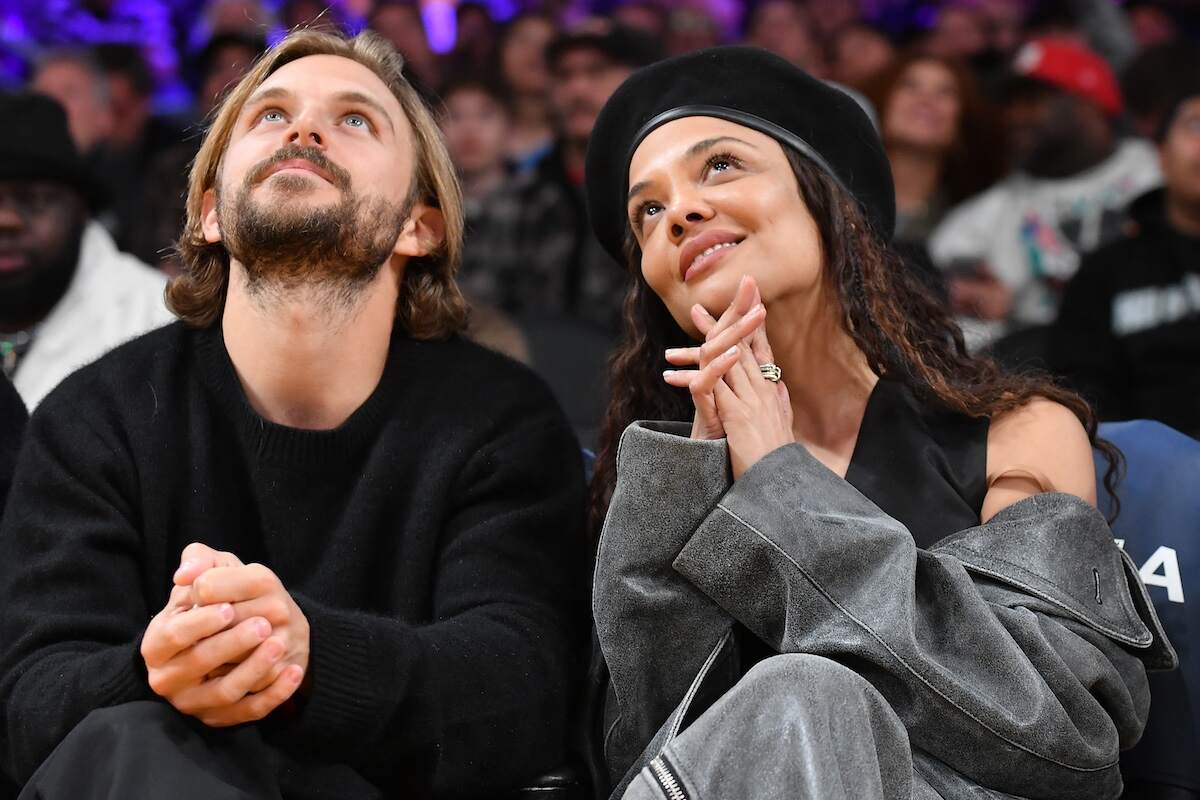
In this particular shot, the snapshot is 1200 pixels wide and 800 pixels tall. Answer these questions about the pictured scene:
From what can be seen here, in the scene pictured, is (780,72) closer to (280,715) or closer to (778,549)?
(778,549)

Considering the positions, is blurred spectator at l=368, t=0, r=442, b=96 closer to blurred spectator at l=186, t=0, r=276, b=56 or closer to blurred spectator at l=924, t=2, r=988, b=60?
blurred spectator at l=186, t=0, r=276, b=56

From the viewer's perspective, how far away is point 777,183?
110 inches

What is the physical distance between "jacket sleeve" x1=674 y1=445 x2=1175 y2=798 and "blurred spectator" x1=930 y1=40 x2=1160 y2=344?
3.12m

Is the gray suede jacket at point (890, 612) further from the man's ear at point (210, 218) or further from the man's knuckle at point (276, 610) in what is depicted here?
the man's ear at point (210, 218)

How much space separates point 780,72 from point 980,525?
0.87 meters

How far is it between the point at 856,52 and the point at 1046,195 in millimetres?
1799

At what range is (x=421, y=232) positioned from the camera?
119 inches

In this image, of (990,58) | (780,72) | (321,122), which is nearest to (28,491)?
(321,122)

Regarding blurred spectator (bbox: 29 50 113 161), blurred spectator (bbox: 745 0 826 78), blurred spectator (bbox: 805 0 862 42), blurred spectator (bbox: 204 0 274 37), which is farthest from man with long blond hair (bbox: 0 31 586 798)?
blurred spectator (bbox: 805 0 862 42)

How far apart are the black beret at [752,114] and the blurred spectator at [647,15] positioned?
14.5 feet

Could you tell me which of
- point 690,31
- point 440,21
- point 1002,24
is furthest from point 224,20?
point 1002,24

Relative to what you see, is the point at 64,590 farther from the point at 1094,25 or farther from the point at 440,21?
the point at 440,21

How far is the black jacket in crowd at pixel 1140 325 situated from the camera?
4.60 meters

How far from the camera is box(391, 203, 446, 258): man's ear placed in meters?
2.96
